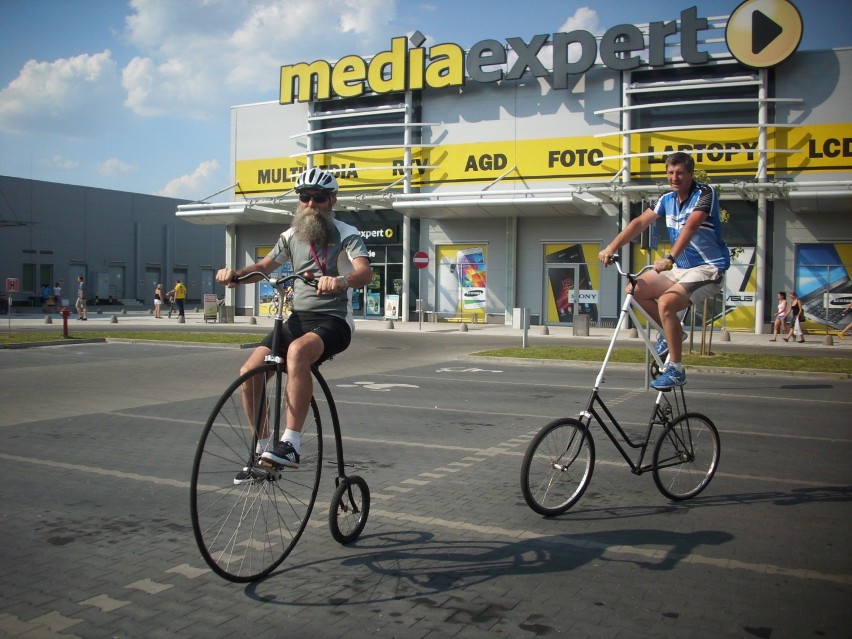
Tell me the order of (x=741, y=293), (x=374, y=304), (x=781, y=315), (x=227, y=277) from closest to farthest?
(x=227, y=277), (x=781, y=315), (x=741, y=293), (x=374, y=304)

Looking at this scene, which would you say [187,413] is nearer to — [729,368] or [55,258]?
[729,368]

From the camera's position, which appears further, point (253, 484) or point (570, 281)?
point (570, 281)

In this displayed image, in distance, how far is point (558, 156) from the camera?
108 ft

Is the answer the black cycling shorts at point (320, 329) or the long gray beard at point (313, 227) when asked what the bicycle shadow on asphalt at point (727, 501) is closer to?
the black cycling shorts at point (320, 329)

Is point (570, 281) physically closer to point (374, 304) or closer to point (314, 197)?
point (374, 304)

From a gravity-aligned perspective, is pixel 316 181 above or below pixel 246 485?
above

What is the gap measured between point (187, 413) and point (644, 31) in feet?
88.5

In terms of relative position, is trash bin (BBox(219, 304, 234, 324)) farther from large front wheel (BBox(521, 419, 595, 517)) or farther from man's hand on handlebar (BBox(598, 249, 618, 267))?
large front wheel (BBox(521, 419, 595, 517))

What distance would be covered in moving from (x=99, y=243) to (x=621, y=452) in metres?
56.8

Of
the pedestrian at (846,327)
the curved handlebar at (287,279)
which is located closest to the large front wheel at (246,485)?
the curved handlebar at (287,279)

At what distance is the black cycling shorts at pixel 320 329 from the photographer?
14.7 ft

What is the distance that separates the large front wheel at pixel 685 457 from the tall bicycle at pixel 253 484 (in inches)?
95.2

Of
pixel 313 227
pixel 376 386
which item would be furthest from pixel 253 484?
pixel 376 386

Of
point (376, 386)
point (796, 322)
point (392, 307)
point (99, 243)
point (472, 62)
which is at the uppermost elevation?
point (472, 62)
